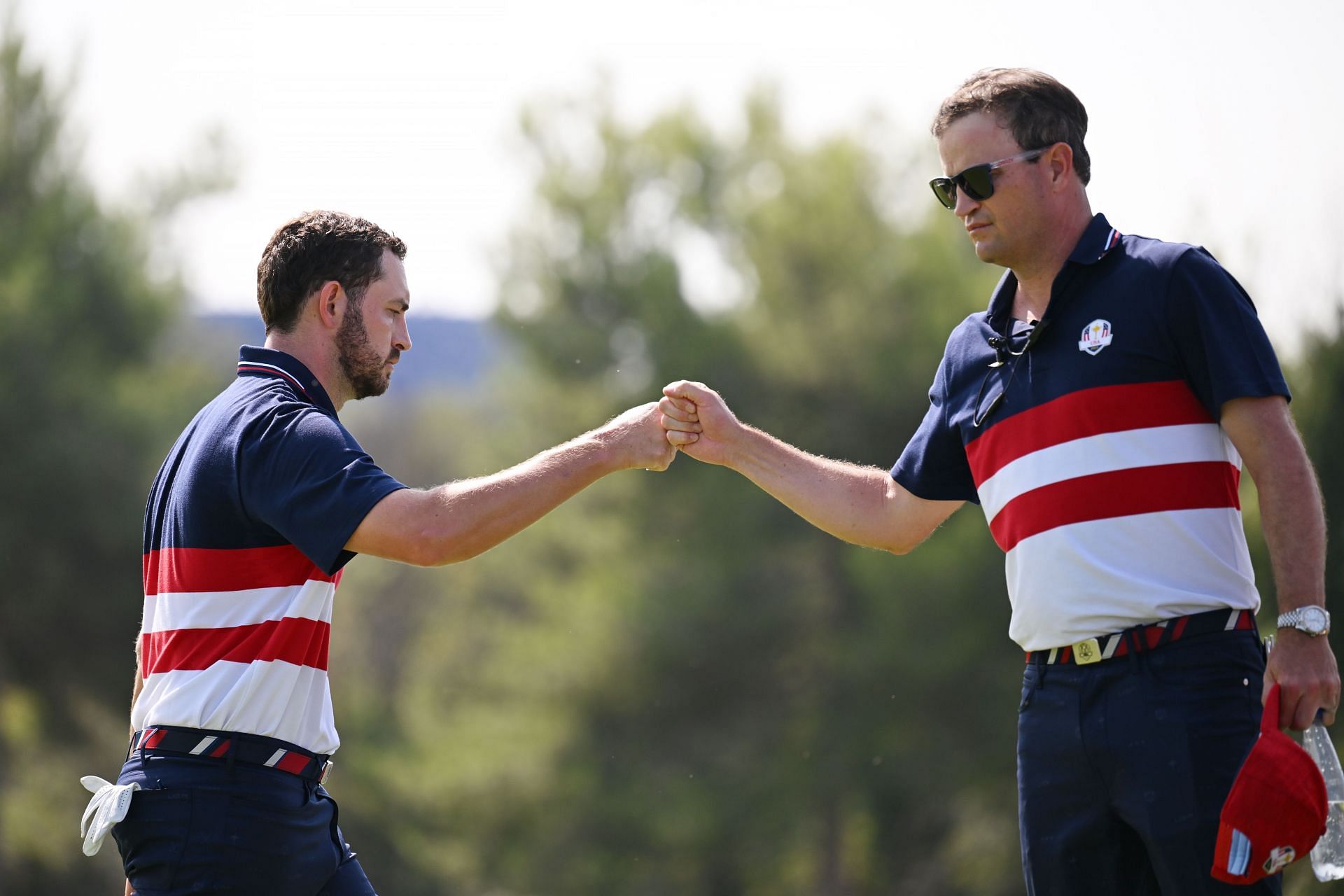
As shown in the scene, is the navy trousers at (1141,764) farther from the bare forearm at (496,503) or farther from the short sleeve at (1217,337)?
the bare forearm at (496,503)

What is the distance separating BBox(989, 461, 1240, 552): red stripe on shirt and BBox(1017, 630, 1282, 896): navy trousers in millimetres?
325

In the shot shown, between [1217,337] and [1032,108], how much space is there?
884 mm

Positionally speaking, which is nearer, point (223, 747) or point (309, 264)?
point (223, 747)

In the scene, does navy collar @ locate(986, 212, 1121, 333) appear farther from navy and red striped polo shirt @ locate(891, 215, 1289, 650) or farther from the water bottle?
the water bottle

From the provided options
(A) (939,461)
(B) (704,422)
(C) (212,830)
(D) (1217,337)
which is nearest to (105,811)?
(C) (212,830)

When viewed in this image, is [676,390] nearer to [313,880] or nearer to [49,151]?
[313,880]

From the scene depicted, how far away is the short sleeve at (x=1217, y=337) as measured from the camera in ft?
9.98

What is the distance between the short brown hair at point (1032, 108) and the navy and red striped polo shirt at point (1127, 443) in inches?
11.0

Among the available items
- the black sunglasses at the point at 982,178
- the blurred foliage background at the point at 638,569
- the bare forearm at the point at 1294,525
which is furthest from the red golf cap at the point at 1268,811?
the blurred foliage background at the point at 638,569

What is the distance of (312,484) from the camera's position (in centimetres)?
330

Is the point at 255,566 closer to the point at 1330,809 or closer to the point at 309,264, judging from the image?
the point at 309,264

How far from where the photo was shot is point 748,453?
4.50 meters

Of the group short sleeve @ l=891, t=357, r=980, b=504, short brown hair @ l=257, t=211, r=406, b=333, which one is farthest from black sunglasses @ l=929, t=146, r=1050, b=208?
short brown hair @ l=257, t=211, r=406, b=333

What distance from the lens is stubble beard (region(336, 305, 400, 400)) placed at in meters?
3.89
